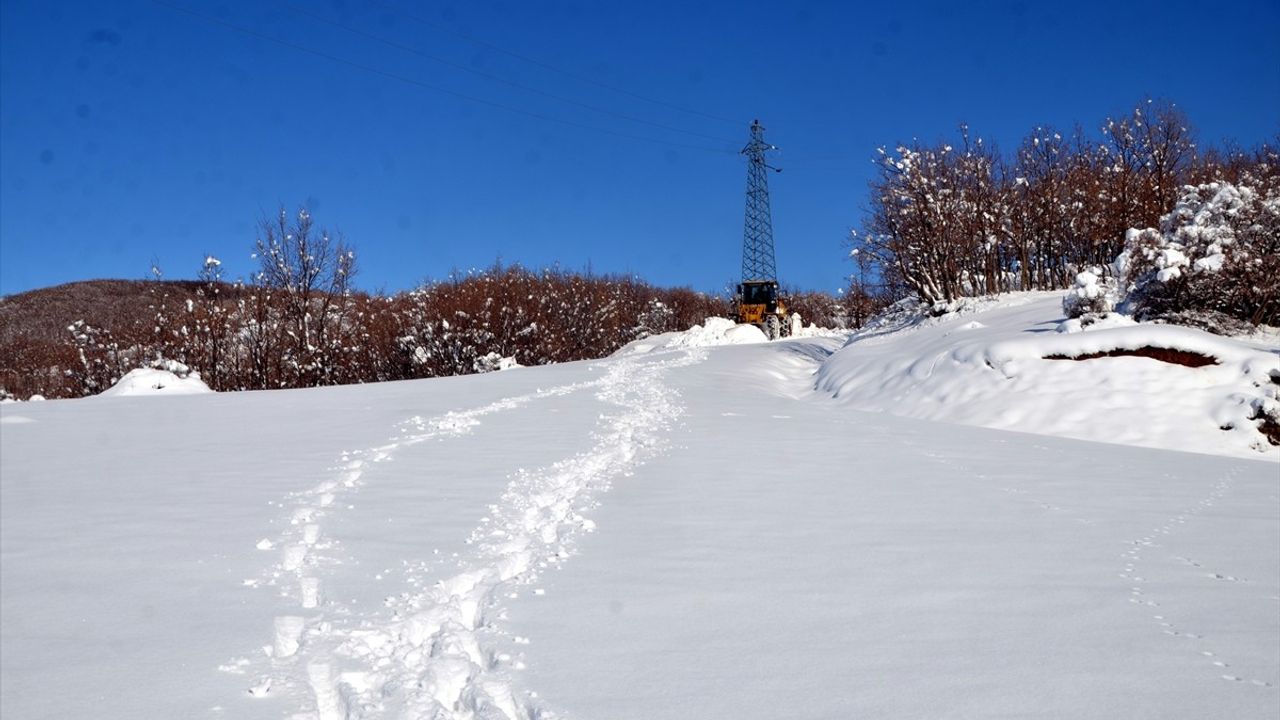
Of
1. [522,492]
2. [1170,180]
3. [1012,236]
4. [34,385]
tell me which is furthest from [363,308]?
[1170,180]

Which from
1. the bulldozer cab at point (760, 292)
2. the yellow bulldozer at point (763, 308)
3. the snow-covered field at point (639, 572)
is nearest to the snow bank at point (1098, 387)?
the snow-covered field at point (639, 572)

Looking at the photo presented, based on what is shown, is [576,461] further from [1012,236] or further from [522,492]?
[1012,236]

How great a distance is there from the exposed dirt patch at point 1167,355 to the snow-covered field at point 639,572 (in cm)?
88

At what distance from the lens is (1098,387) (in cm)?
1076

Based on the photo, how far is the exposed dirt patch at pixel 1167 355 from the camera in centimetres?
1056

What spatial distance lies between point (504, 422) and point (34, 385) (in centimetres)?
3464

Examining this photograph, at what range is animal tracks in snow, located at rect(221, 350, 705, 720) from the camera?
2.85 m

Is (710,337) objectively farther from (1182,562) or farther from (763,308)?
(1182,562)

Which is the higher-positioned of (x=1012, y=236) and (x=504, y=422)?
(x=1012, y=236)

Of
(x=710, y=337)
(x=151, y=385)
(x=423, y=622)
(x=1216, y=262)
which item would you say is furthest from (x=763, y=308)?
(x=423, y=622)

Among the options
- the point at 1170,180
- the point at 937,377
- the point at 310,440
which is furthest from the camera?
the point at 1170,180

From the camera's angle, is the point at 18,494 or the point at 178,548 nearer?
the point at 178,548

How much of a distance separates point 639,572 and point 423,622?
4.03ft

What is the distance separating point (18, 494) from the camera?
621 centimetres
